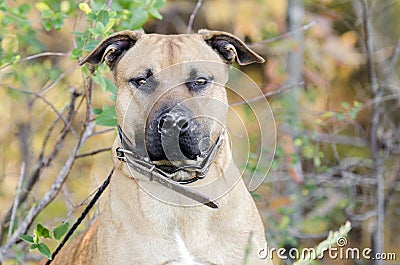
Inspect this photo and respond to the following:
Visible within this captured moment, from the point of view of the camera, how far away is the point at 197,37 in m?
3.30

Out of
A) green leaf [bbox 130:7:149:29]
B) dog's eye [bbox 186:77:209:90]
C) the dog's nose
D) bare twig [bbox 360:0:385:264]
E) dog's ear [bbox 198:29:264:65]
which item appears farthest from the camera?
bare twig [bbox 360:0:385:264]

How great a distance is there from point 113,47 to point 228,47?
528 mm

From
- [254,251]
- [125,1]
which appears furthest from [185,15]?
[254,251]

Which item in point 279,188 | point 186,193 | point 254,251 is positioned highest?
point 186,193

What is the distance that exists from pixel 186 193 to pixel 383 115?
2.85 m

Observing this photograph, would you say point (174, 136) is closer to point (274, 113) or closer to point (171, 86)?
point (171, 86)

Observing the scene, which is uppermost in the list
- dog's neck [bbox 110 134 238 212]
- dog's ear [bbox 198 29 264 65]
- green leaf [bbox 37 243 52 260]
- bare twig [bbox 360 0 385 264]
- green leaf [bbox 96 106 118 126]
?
dog's ear [bbox 198 29 264 65]

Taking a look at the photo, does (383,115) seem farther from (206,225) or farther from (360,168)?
(206,225)

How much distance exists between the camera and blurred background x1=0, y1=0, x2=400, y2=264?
3.89 meters

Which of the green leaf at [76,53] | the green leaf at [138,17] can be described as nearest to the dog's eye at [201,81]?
the green leaf at [76,53]

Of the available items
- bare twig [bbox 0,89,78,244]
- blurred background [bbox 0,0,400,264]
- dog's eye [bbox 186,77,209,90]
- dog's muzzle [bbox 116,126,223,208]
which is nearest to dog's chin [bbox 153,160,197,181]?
dog's muzzle [bbox 116,126,223,208]

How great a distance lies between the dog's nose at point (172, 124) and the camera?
114 inches

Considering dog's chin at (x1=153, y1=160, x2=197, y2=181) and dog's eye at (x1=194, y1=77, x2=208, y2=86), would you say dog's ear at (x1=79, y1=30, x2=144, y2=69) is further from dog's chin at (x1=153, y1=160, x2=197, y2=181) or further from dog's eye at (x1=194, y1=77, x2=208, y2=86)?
dog's chin at (x1=153, y1=160, x2=197, y2=181)

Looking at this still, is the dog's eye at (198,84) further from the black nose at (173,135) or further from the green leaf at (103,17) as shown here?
the green leaf at (103,17)
